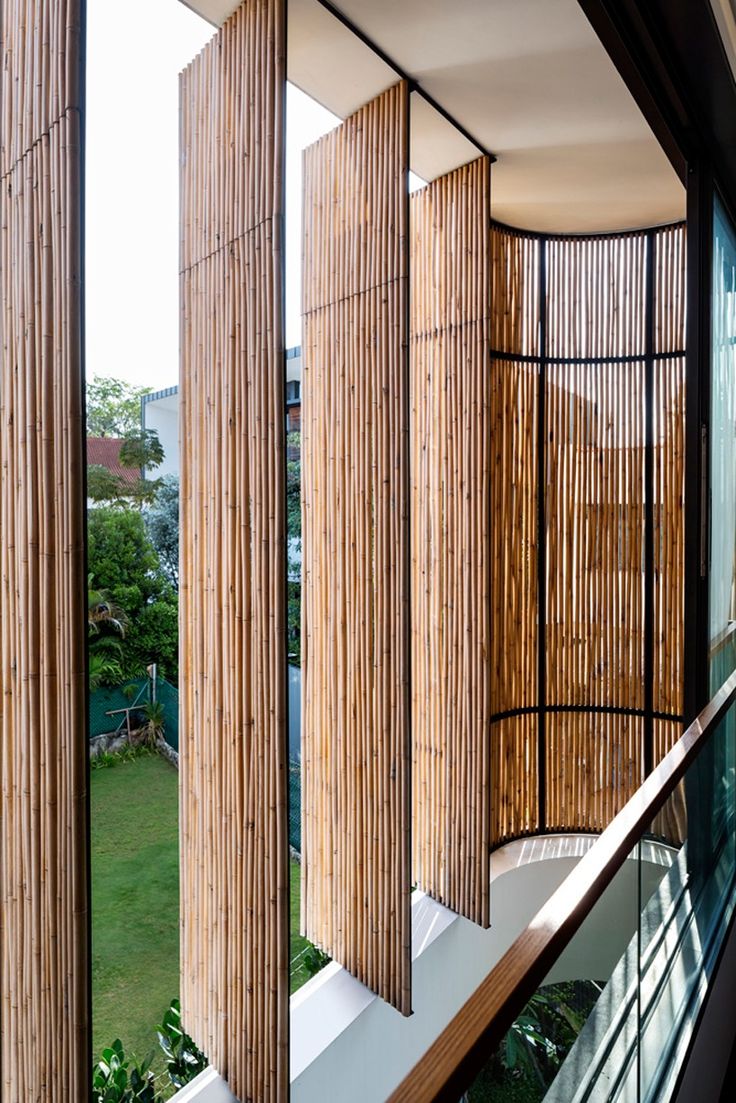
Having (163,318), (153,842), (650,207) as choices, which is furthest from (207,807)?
(650,207)

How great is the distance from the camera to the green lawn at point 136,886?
4.17 metres

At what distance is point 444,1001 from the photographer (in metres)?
4.20

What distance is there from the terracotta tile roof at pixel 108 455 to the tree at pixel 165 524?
19 cm

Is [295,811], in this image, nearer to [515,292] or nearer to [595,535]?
[595,535]

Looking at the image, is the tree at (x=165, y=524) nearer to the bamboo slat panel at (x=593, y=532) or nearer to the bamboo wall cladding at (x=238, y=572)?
the bamboo wall cladding at (x=238, y=572)

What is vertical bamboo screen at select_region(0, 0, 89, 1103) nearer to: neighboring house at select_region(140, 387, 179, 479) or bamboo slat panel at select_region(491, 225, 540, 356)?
neighboring house at select_region(140, 387, 179, 479)

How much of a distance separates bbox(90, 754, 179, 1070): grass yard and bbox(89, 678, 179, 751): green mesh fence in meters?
0.19

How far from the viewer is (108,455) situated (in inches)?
171

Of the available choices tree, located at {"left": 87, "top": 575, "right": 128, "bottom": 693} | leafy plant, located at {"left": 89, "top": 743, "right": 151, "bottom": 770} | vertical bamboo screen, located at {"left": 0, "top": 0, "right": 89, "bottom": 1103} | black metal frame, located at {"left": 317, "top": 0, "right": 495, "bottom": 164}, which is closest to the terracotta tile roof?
tree, located at {"left": 87, "top": 575, "right": 128, "bottom": 693}

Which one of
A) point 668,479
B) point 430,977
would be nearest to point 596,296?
point 668,479

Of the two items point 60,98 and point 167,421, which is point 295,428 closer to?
point 167,421

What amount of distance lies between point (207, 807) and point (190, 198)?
6.43ft

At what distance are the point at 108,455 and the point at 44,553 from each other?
255 cm

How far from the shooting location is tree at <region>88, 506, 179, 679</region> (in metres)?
4.36
